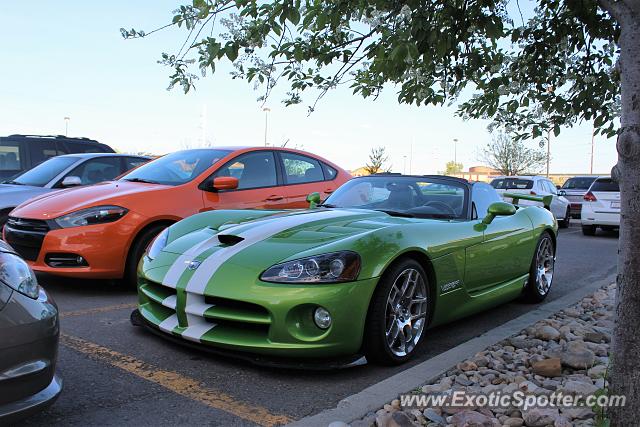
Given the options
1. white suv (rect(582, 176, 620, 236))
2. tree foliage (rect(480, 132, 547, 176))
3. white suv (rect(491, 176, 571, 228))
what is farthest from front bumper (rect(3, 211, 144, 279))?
tree foliage (rect(480, 132, 547, 176))

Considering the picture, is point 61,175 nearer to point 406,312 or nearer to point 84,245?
point 84,245

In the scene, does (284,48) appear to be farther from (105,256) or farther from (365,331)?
(105,256)

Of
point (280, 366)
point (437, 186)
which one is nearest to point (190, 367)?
point (280, 366)

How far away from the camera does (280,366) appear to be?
3262mm

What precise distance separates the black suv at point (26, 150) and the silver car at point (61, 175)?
2273mm

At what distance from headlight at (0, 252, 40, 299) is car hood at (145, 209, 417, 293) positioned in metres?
1.14

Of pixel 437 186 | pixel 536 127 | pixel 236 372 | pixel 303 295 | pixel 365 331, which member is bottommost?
pixel 236 372

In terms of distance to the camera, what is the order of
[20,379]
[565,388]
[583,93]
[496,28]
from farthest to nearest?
1. [583,93]
2. [496,28]
3. [565,388]
4. [20,379]

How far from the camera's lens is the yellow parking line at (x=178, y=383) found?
283cm

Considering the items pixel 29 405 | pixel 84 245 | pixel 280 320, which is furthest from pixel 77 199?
pixel 29 405

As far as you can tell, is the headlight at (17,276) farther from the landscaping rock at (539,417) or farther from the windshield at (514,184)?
the windshield at (514,184)

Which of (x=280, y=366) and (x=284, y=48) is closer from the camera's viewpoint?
(x=280, y=366)

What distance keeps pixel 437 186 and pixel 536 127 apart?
3.74 ft

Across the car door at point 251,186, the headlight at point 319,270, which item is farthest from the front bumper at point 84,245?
the headlight at point 319,270
